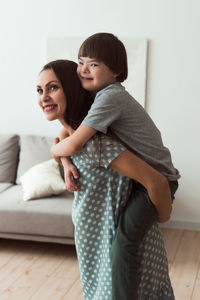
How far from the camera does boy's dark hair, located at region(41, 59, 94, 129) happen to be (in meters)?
1.62

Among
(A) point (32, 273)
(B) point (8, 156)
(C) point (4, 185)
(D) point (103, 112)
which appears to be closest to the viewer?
(D) point (103, 112)

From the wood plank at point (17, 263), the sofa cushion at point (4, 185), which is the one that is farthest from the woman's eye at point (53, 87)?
the sofa cushion at point (4, 185)

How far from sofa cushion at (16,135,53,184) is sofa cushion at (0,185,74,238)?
0.62 meters

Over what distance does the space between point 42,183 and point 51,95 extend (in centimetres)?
232

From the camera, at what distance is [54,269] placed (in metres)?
3.49

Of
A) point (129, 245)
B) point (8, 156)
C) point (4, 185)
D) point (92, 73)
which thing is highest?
point (92, 73)

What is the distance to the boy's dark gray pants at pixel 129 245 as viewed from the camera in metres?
1.62

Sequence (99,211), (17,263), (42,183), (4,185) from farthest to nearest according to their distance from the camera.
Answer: (4,185), (42,183), (17,263), (99,211)

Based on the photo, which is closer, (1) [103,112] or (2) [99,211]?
(1) [103,112]

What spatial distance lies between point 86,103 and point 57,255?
2316mm

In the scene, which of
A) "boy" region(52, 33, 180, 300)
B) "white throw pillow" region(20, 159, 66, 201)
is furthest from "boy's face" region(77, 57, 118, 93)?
"white throw pillow" region(20, 159, 66, 201)

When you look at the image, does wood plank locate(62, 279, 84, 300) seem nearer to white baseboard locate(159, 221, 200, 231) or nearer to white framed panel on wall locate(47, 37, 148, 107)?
white baseboard locate(159, 221, 200, 231)

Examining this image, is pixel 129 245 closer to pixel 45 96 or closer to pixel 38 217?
pixel 45 96

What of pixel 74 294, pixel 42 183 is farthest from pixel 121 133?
pixel 42 183
